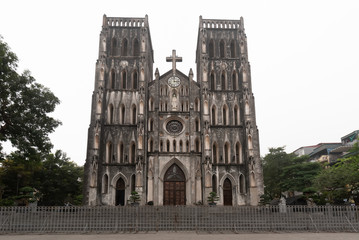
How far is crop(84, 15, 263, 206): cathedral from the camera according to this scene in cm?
2969

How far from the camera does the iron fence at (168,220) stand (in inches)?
593

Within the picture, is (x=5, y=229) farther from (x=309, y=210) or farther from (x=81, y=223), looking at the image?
(x=309, y=210)

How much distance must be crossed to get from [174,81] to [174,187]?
1094 cm

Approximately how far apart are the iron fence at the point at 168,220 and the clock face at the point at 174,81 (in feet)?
60.8

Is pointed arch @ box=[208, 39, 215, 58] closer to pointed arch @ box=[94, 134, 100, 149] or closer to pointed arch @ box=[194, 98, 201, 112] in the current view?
pointed arch @ box=[194, 98, 201, 112]

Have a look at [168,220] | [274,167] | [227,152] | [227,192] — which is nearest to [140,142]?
[227,152]

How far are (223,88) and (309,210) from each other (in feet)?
62.2

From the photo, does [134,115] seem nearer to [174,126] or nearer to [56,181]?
[174,126]

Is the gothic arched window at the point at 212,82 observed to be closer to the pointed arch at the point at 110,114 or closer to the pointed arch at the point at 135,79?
the pointed arch at the point at 135,79

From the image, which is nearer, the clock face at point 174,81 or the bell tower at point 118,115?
the bell tower at point 118,115

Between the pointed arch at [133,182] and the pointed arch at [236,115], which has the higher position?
the pointed arch at [236,115]

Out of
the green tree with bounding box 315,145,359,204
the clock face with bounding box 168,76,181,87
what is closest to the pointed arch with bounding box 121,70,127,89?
the clock face with bounding box 168,76,181,87

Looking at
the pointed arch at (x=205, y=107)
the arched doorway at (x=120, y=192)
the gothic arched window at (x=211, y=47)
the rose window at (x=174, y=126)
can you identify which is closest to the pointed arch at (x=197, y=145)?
the rose window at (x=174, y=126)

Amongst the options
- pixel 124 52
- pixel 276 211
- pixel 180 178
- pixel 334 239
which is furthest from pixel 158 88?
pixel 334 239
